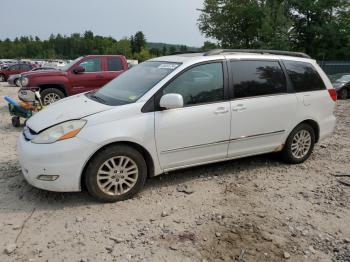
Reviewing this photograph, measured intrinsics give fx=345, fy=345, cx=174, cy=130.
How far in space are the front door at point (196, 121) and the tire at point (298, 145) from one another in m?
1.22

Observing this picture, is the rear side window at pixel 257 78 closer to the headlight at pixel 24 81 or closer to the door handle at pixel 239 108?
the door handle at pixel 239 108

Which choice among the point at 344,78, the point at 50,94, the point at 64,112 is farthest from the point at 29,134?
the point at 344,78

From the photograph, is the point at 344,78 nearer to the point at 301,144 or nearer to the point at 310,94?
the point at 310,94

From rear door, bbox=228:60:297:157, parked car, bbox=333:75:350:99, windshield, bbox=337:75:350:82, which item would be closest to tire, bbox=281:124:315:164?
Answer: rear door, bbox=228:60:297:157

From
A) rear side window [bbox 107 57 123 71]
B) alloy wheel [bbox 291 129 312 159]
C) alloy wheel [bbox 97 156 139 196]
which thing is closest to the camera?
alloy wheel [bbox 97 156 139 196]

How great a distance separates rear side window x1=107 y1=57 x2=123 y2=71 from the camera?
35.6 feet

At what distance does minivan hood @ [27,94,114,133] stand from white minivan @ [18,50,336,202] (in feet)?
0.05

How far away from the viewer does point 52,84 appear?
33.1 ft

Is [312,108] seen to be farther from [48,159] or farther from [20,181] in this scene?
[20,181]

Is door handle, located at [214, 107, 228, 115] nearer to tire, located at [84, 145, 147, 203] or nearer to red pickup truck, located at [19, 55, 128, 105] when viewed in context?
tire, located at [84, 145, 147, 203]

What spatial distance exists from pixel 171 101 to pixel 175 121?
0.30 meters

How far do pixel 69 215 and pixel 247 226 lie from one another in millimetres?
1902

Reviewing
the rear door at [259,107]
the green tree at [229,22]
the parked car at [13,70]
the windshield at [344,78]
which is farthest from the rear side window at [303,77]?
the green tree at [229,22]

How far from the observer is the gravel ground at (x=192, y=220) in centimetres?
314
